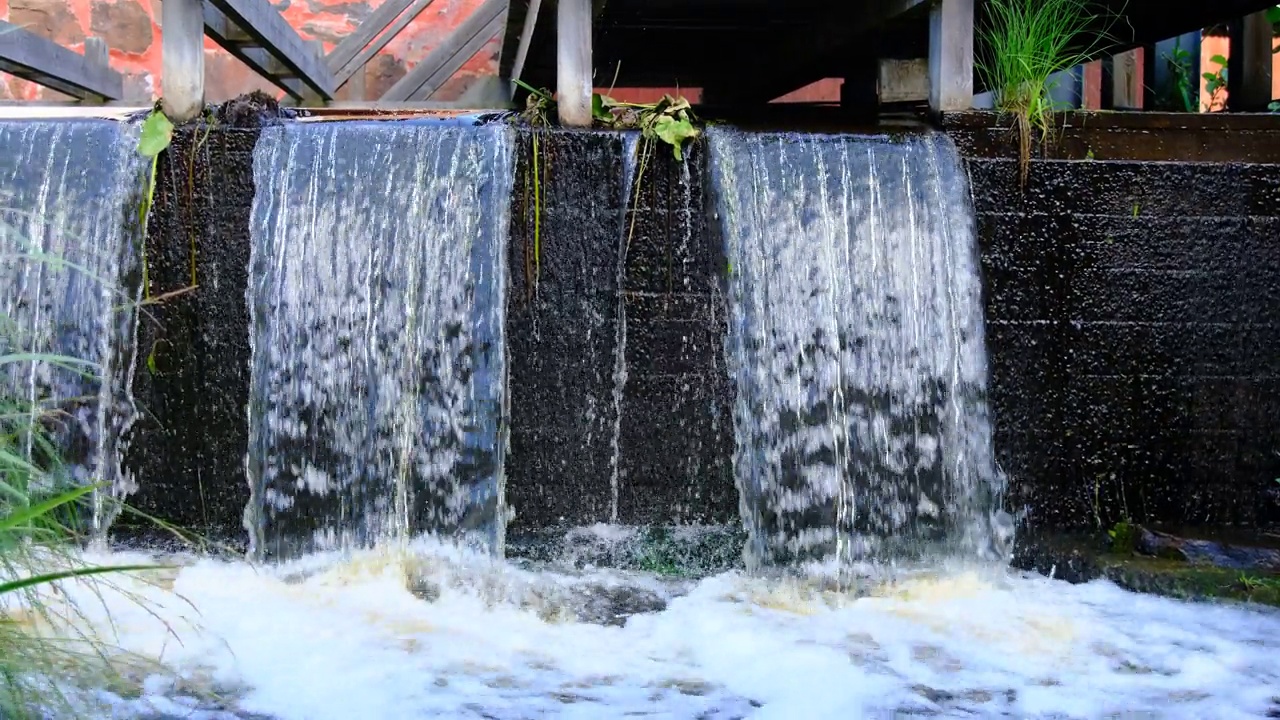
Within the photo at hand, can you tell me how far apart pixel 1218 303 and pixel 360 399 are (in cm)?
316

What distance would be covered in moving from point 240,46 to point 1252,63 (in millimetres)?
4865

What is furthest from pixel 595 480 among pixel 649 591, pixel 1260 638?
pixel 1260 638

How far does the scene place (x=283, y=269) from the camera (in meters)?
4.03

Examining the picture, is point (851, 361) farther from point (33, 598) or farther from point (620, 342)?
point (33, 598)

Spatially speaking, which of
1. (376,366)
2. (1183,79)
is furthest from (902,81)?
(1183,79)

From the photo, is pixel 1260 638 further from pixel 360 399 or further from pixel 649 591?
pixel 360 399

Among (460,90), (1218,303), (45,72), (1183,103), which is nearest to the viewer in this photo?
(1218,303)

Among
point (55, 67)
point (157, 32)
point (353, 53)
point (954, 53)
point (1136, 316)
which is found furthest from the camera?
point (157, 32)

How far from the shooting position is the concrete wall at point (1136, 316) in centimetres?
424

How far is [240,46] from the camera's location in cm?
536

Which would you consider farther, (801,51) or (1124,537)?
(801,51)

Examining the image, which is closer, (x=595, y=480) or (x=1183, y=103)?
(x=595, y=480)

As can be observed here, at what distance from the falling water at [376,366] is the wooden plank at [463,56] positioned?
10.9 feet

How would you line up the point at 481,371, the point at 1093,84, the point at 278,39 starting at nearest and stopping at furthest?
the point at 481,371
the point at 278,39
the point at 1093,84
